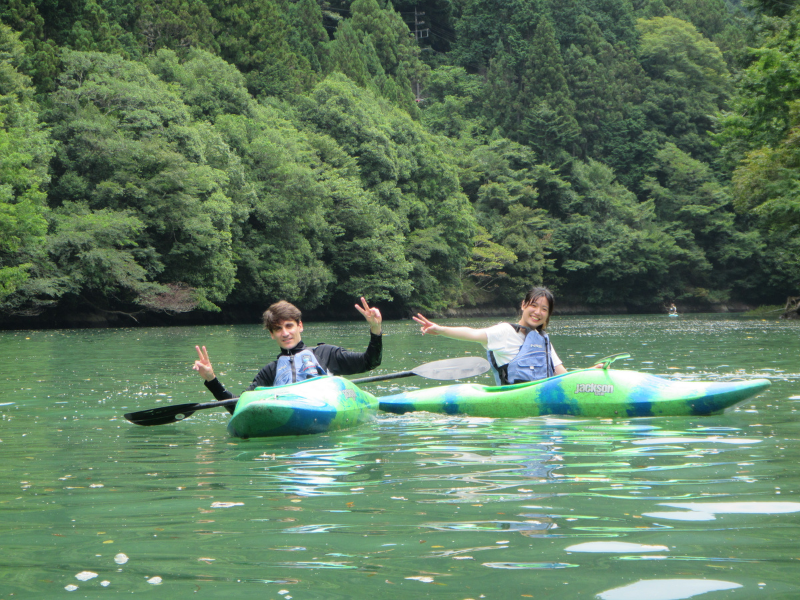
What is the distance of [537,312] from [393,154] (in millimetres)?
43589

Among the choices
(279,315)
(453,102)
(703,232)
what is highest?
(453,102)

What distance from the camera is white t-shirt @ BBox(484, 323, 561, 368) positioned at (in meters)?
8.37

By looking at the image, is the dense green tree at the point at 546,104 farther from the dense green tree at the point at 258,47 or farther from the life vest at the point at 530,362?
the life vest at the point at 530,362

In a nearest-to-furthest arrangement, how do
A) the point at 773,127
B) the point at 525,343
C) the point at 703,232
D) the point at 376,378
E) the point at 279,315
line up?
1. the point at 279,315
2. the point at 525,343
3. the point at 376,378
4. the point at 773,127
5. the point at 703,232

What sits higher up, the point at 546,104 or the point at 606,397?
the point at 546,104

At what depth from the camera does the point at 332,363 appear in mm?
7875

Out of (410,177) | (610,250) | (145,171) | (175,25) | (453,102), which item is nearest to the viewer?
(145,171)

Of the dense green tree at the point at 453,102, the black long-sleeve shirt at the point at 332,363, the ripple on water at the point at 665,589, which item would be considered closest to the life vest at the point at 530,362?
the black long-sleeve shirt at the point at 332,363

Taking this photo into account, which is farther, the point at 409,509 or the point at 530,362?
the point at 530,362

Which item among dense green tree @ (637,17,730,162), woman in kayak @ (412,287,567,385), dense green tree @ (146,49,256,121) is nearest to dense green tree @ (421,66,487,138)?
dense green tree @ (637,17,730,162)

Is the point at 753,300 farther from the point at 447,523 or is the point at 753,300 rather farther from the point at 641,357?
the point at 447,523

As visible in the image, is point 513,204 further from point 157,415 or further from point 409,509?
point 409,509

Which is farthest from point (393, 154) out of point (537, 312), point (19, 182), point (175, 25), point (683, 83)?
point (537, 312)

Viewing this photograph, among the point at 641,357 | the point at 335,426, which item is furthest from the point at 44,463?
the point at 641,357
